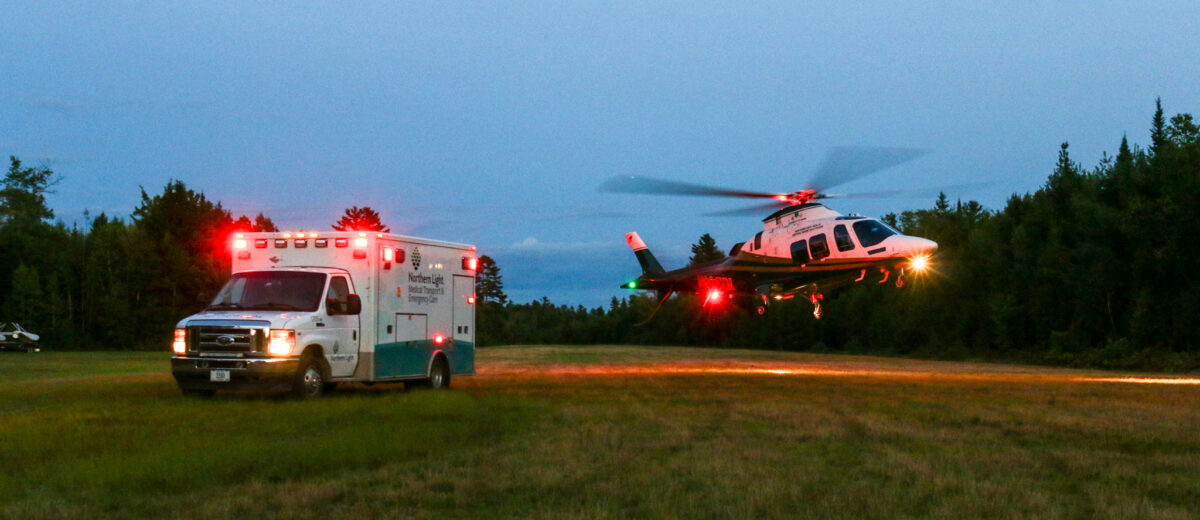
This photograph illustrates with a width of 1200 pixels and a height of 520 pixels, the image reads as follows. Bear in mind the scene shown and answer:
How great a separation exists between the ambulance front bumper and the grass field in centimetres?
44

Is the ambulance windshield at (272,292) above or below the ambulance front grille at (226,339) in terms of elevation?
above

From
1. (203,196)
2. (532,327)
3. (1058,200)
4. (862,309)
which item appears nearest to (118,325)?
(203,196)

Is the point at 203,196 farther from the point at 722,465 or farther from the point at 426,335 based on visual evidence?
the point at 722,465

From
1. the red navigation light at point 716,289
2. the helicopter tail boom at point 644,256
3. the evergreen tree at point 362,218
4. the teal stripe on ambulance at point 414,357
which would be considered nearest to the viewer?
the teal stripe on ambulance at point 414,357

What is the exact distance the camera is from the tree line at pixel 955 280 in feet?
147

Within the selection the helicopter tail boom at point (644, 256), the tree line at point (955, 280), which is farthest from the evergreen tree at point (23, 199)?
the helicopter tail boom at point (644, 256)

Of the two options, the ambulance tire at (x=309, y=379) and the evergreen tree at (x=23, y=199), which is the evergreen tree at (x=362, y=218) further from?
the ambulance tire at (x=309, y=379)

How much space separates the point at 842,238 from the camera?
29047 millimetres

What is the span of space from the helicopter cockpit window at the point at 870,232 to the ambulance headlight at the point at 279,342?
16.9 m

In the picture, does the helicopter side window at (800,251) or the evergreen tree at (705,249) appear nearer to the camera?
the helicopter side window at (800,251)

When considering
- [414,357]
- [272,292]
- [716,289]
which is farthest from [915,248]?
[272,292]

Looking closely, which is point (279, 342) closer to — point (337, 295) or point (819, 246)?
point (337, 295)

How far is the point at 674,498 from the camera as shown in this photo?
827 centimetres

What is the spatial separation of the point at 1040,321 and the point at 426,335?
146ft
